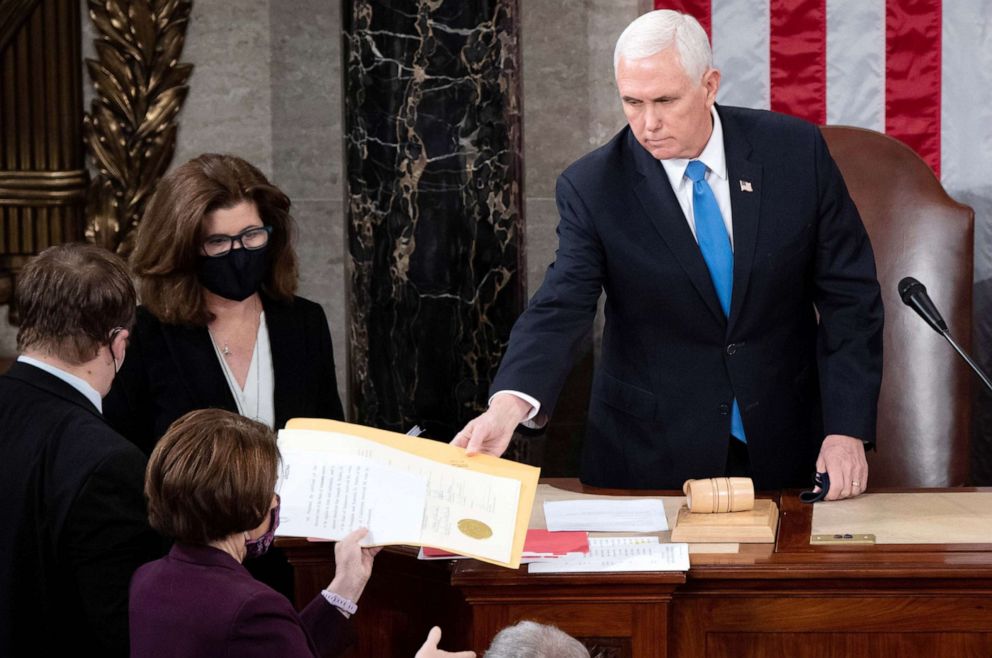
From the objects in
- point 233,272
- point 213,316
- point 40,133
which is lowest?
point 213,316

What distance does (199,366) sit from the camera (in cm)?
341

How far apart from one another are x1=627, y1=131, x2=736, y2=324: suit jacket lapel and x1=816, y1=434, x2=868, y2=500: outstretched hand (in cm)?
40

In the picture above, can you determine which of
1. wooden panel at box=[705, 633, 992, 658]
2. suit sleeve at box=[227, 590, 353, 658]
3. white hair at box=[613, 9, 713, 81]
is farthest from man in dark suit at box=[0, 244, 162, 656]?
white hair at box=[613, 9, 713, 81]

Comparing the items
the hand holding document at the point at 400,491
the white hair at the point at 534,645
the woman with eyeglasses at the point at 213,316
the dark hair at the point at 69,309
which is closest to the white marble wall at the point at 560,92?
the woman with eyeglasses at the point at 213,316

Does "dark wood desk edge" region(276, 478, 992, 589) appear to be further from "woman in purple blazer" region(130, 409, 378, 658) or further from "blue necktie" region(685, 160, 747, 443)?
"blue necktie" region(685, 160, 747, 443)

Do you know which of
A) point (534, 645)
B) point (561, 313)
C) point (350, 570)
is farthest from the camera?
point (561, 313)

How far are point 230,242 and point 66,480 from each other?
3.49 ft

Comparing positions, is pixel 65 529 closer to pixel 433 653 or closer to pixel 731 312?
pixel 433 653

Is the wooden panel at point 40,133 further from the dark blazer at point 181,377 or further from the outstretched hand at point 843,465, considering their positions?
the outstretched hand at point 843,465

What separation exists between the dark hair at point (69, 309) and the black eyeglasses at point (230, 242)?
74 centimetres

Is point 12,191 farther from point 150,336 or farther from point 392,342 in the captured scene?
point 150,336

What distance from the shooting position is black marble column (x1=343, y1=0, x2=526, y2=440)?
4605 mm

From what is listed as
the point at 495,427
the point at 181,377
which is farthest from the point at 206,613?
the point at 181,377

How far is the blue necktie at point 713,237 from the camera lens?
340cm
